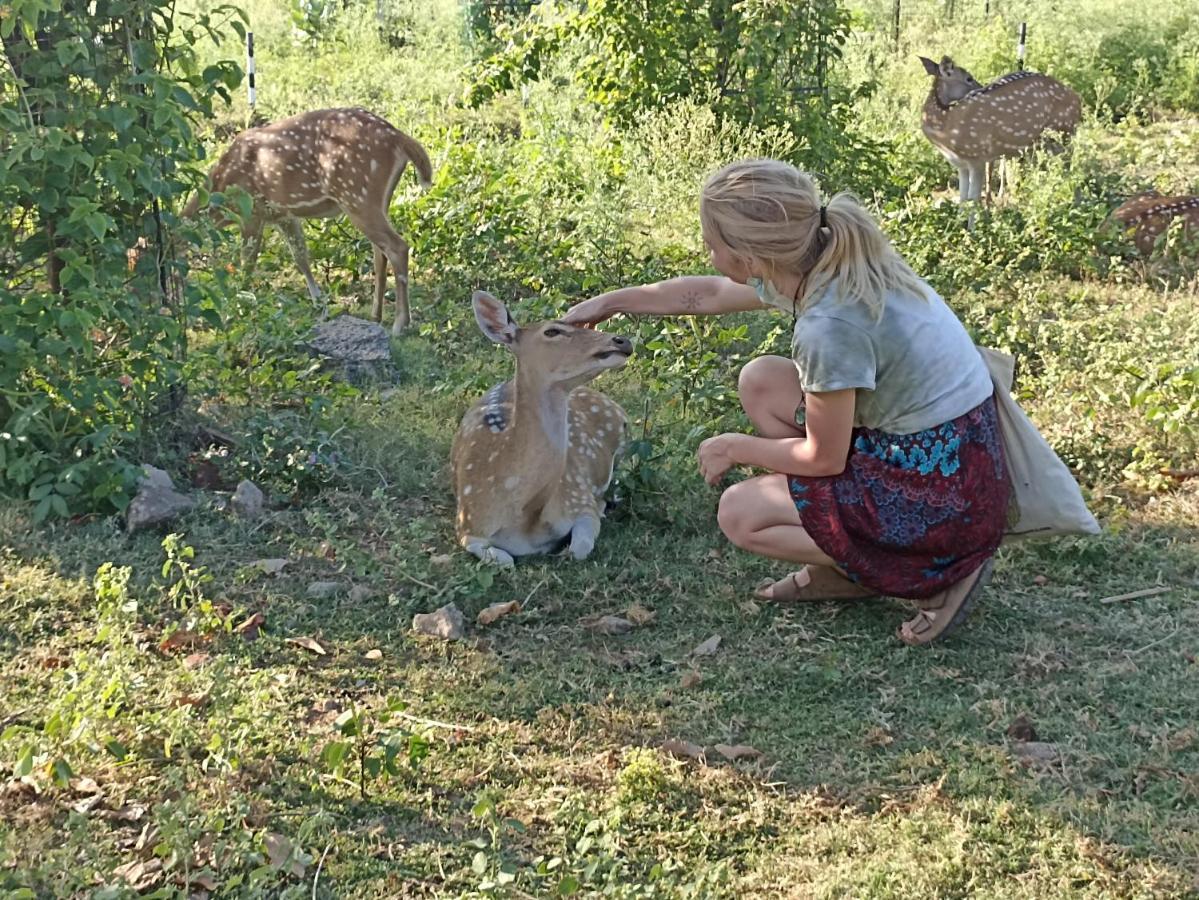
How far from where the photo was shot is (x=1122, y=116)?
1255 cm

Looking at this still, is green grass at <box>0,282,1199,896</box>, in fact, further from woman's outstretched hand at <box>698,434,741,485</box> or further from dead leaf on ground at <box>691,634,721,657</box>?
woman's outstretched hand at <box>698,434,741,485</box>

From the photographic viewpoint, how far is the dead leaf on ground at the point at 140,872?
10.6 feet

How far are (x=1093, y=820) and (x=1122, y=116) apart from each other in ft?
34.0

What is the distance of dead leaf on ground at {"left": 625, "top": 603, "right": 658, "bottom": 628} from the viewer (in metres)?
4.76

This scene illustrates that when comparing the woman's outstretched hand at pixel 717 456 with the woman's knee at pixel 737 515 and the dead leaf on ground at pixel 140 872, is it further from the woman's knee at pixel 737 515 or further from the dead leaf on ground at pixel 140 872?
the dead leaf on ground at pixel 140 872

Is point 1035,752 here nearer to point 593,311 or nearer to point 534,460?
point 593,311

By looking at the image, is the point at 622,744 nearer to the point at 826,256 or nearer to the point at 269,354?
the point at 826,256

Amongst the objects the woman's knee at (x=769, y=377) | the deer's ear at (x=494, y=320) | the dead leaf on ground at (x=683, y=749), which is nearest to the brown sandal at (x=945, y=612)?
the woman's knee at (x=769, y=377)

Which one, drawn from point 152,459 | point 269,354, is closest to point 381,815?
point 152,459

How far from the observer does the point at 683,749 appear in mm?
3943

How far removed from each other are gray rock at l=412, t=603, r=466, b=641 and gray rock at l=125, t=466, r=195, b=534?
1216 mm

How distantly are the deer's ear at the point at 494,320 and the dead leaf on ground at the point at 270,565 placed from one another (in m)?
1.12

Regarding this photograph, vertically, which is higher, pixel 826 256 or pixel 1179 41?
pixel 826 256

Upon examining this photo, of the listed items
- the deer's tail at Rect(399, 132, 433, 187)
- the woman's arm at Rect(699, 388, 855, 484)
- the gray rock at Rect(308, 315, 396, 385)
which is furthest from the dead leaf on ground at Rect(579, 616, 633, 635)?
the deer's tail at Rect(399, 132, 433, 187)
